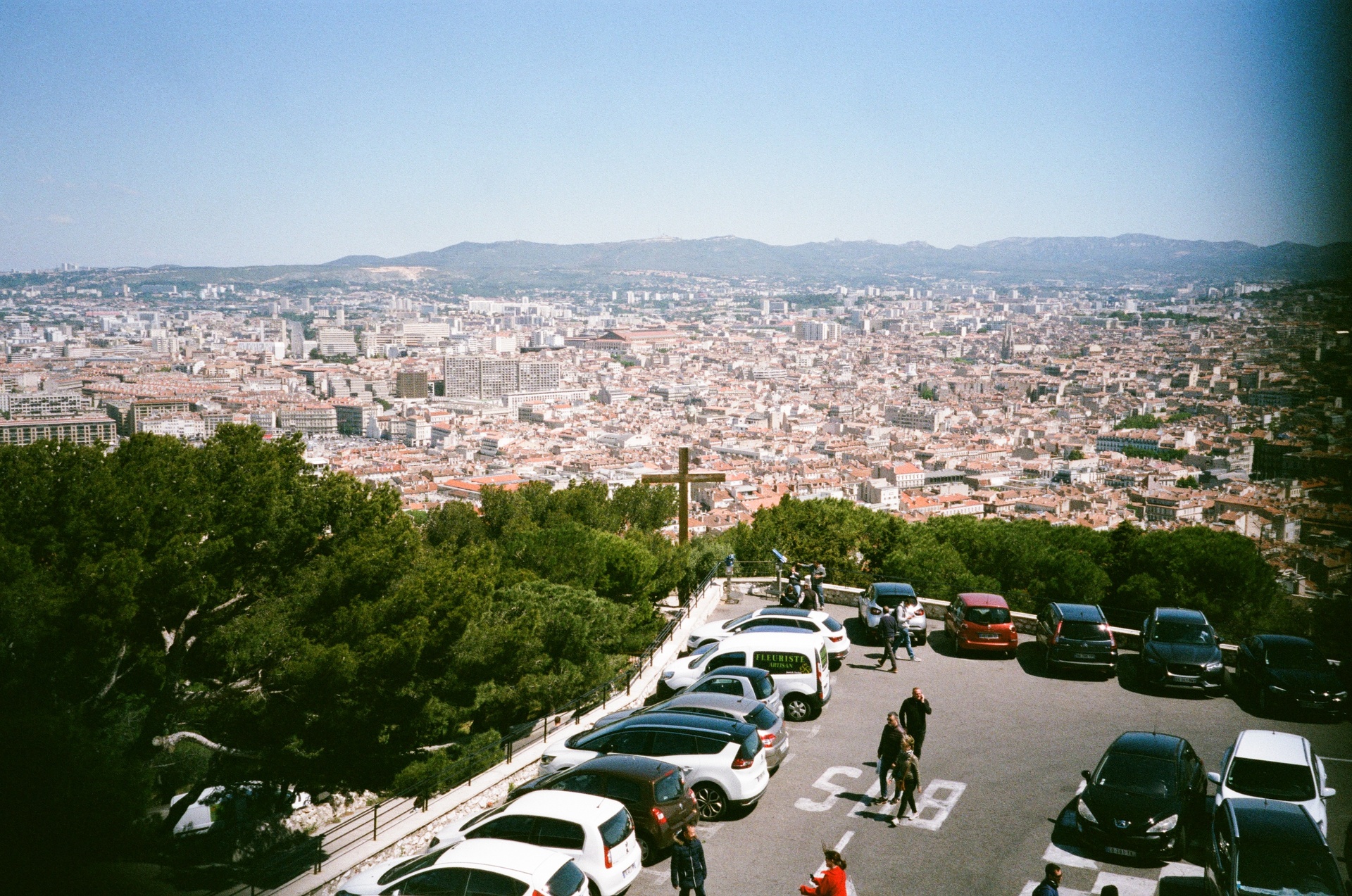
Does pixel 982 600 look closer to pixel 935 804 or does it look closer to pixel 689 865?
pixel 935 804

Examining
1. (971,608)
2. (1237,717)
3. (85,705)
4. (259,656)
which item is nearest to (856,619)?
(971,608)

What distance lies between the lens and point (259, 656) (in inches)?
381

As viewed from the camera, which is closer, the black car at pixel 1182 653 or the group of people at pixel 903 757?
the group of people at pixel 903 757

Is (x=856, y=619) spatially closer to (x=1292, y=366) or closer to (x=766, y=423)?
(x=1292, y=366)

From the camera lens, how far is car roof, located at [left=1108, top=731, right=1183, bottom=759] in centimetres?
714

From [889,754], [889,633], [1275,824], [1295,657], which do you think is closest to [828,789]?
[889,754]

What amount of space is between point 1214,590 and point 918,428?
118 meters

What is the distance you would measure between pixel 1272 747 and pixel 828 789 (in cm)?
332

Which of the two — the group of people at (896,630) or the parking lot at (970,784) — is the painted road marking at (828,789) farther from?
the group of people at (896,630)

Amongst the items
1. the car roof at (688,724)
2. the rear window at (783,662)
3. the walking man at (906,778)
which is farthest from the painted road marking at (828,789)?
the rear window at (783,662)

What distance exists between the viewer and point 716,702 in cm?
849

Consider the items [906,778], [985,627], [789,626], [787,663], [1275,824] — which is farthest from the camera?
[985,627]

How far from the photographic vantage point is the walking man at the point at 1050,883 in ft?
17.4

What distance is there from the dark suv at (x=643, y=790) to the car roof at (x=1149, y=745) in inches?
129
